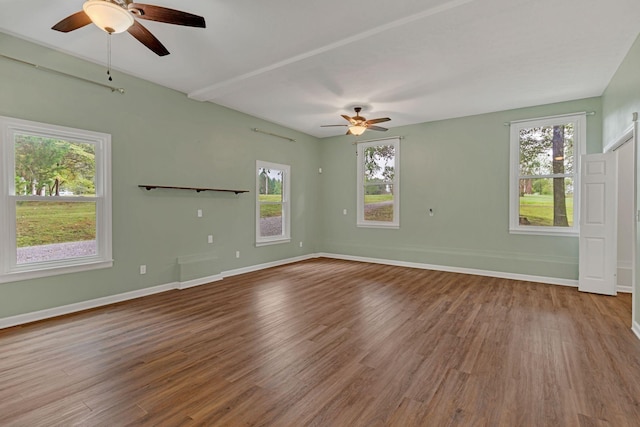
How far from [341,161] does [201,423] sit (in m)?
6.55

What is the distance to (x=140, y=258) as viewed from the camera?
4488 mm

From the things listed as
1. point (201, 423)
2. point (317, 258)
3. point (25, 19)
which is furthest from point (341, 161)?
point (201, 423)

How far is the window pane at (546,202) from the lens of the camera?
528cm

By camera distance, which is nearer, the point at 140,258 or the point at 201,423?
the point at 201,423

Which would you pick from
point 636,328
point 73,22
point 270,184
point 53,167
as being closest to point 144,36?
point 73,22

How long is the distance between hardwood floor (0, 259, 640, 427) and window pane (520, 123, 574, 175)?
7.30 ft

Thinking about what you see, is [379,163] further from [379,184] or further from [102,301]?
[102,301]

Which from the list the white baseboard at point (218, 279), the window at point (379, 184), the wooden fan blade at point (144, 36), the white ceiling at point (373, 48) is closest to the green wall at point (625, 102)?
the white ceiling at point (373, 48)

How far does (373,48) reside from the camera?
351 cm

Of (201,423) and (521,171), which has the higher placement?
(521,171)

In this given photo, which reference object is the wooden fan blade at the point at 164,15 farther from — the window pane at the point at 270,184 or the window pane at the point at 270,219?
the window pane at the point at 270,219

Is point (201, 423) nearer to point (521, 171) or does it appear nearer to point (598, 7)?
point (598, 7)

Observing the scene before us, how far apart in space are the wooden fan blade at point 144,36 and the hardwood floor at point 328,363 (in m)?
2.71

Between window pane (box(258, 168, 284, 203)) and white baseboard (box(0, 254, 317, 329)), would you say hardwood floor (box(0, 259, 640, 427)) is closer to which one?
white baseboard (box(0, 254, 317, 329))
